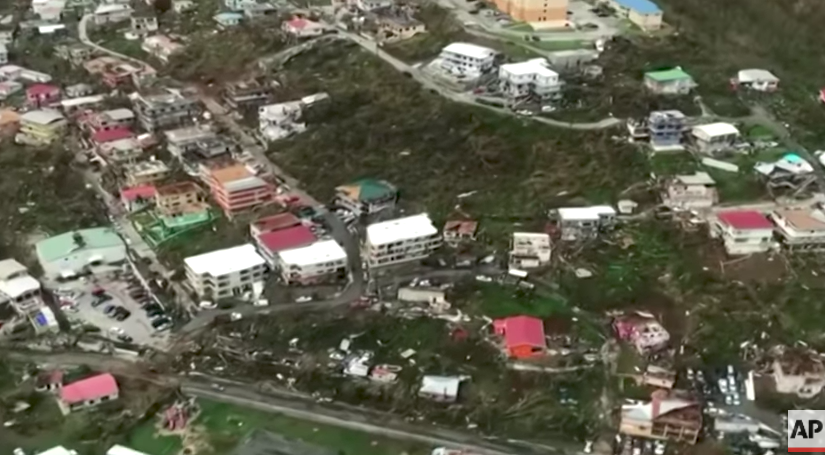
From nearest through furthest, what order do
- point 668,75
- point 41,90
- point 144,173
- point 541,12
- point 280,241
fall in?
point 280,241
point 144,173
point 668,75
point 41,90
point 541,12

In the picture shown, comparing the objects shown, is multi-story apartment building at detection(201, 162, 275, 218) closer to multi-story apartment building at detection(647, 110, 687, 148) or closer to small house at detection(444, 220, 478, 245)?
small house at detection(444, 220, 478, 245)

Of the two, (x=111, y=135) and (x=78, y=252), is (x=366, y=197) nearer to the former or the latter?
(x=78, y=252)

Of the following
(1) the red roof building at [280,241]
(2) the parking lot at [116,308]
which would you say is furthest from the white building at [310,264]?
(2) the parking lot at [116,308]

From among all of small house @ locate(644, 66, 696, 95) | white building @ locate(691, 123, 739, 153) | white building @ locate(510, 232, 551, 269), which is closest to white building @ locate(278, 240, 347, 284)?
white building @ locate(510, 232, 551, 269)

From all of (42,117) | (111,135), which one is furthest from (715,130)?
(42,117)

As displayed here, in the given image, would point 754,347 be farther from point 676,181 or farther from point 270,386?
point 270,386

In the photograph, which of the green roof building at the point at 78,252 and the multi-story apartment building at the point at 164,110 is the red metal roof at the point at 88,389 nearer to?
the green roof building at the point at 78,252

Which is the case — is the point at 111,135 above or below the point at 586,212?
below
